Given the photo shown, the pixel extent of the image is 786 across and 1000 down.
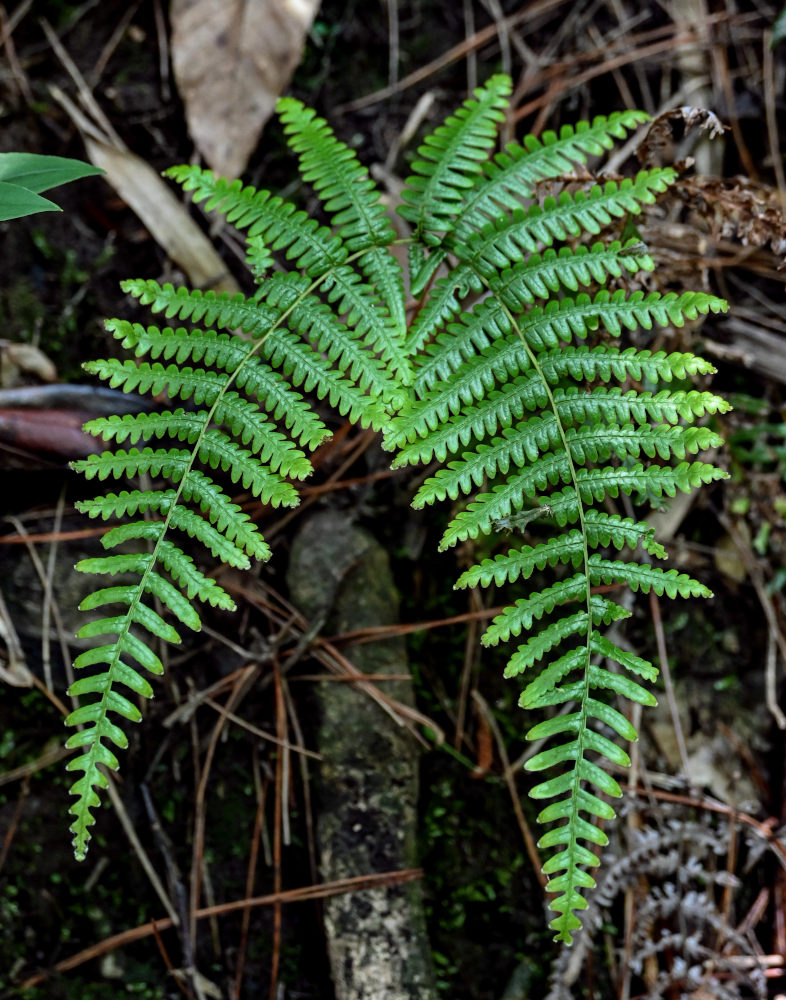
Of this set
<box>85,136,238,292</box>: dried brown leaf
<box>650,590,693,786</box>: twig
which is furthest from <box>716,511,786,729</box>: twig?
<box>85,136,238,292</box>: dried brown leaf

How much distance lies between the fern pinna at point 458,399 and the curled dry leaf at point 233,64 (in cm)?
78

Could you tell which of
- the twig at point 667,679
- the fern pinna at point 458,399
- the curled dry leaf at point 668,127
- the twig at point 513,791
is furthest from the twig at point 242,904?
the curled dry leaf at point 668,127

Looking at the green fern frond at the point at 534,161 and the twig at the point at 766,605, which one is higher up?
the green fern frond at the point at 534,161

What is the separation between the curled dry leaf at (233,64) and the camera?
3.02m

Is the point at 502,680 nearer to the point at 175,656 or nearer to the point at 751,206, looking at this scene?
the point at 175,656

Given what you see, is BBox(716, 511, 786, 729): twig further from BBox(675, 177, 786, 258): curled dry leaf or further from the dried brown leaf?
the dried brown leaf

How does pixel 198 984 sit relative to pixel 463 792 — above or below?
below

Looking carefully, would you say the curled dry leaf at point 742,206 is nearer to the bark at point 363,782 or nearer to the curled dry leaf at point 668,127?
the curled dry leaf at point 668,127

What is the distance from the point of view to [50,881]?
259 centimetres

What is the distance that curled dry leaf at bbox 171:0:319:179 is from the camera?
3016 mm

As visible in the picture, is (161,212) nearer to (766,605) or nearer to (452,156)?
(452,156)

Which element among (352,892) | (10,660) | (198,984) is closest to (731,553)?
(352,892)

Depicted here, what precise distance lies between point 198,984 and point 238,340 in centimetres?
201

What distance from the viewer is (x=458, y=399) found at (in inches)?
83.9
